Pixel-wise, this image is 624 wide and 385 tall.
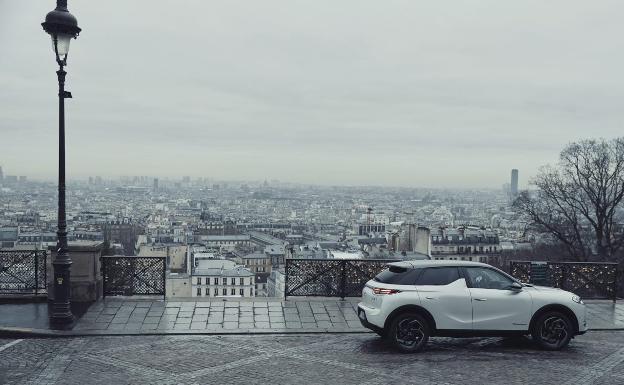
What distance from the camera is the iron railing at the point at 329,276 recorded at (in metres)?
16.9

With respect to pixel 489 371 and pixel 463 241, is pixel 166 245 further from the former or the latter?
pixel 489 371

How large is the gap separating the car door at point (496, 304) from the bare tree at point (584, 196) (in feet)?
122

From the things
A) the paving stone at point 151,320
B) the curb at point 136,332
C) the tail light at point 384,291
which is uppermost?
the tail light at point 384,291

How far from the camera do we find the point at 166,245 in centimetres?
15812

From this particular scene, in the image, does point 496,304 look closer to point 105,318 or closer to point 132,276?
point 105,318

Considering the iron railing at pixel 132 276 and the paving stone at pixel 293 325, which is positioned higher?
the iron railing at pixel 132 276

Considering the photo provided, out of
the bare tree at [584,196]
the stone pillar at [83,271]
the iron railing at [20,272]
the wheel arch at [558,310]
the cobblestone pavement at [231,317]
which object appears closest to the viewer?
the wheel arch at [558,310]

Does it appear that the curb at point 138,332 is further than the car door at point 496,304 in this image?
Yes

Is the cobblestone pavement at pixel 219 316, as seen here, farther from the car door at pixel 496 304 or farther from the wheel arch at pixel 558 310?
the wheel arch at pixel 558 310

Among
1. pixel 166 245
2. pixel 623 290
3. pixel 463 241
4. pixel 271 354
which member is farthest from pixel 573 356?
pixel 166 245

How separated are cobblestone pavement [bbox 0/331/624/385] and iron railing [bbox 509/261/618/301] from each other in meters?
4.37

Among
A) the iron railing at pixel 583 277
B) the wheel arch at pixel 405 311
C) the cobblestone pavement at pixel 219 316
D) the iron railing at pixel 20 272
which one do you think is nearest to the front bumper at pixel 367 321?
the wheel arch at pixel 405 311

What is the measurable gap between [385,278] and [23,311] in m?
7.90

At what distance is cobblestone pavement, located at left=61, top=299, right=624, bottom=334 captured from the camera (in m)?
13.6
